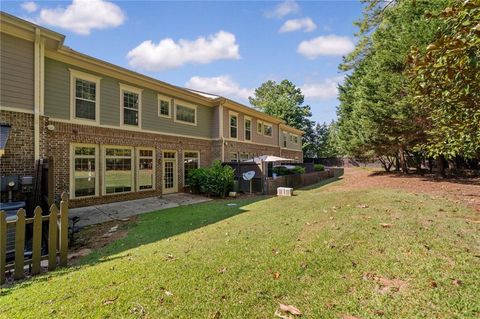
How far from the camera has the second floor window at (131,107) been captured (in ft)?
39.8

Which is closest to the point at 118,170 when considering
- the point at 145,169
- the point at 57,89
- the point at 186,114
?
the point at 145,169

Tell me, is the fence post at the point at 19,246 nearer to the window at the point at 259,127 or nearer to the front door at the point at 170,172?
the front door at the point at 170,172

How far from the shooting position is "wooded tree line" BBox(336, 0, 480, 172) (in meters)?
2.78

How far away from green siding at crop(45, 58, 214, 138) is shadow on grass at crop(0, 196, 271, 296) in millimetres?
5031

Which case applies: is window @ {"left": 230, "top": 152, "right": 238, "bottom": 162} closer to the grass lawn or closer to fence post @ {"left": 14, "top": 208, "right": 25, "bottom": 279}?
the grass lawn

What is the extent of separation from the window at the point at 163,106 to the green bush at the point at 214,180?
11.9 ft

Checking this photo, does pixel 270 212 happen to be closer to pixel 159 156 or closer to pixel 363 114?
pixel 159 156

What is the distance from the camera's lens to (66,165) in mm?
9914

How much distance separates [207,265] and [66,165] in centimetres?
870

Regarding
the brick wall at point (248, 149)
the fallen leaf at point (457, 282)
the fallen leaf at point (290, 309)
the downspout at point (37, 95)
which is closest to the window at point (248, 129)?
the brick wall at point (248, 149)

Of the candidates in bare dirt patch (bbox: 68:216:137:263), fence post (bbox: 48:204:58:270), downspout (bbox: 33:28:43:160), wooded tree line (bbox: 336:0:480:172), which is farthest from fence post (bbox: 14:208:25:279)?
wooded tree line (bbox: 336:0:480:172)

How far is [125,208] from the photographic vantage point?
10453mm

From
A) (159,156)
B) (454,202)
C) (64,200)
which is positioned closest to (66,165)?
(159,156)

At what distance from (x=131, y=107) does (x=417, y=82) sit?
11.7m
